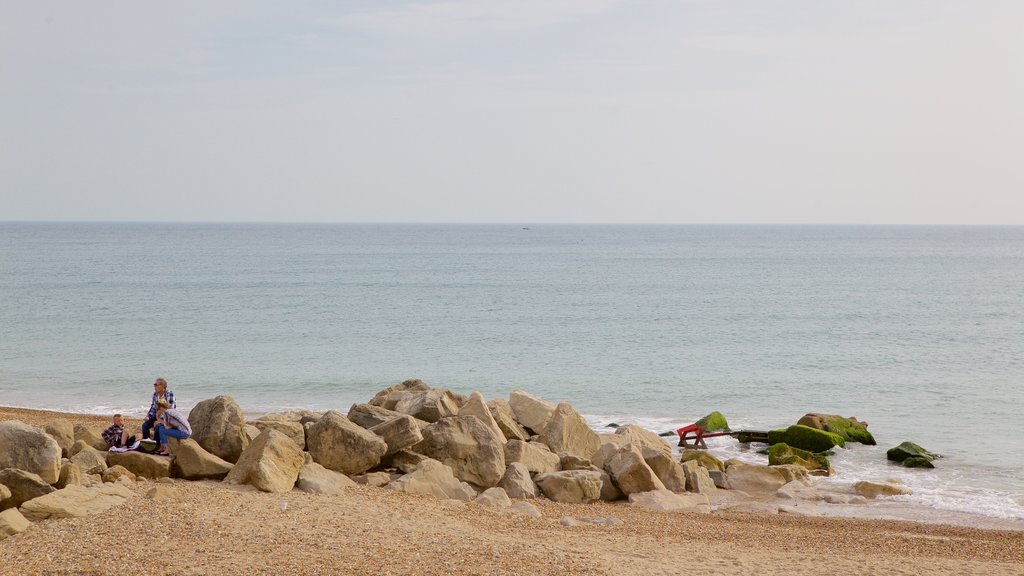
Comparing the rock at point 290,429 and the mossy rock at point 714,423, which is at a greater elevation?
the rock at point 290,429

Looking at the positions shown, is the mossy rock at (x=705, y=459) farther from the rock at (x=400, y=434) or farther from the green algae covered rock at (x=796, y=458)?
the rock at (x=400, y=434)

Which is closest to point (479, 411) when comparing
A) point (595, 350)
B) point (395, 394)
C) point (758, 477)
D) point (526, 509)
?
point (395, 394)

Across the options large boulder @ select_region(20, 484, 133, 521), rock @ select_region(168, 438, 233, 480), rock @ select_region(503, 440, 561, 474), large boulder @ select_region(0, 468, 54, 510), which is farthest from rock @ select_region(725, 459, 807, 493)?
large boulder @ select_region(0, 468, 54, 510)

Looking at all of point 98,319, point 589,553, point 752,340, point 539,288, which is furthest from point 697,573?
point 539,288

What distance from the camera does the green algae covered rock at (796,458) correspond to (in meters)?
20.6

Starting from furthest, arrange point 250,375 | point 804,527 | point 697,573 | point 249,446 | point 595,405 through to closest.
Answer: point 250,375, point 595,405, point 804,527, point 249,446, point 697,573

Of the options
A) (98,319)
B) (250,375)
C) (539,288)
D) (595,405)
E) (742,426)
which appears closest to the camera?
(742,426)

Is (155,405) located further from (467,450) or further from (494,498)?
(494,498)

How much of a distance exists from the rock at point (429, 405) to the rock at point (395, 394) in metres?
0.48

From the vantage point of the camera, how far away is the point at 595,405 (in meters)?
28.2

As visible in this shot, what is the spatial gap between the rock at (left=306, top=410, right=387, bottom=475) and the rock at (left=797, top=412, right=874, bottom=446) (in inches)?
520

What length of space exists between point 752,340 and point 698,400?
14493 mm

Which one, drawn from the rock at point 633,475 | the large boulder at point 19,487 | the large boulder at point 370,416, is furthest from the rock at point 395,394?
the large boulder at point 19,487

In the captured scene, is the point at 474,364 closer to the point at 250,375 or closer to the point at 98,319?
the point at 250,375
